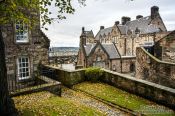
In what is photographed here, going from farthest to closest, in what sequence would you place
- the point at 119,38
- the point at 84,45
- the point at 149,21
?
1. the point at 119,38
2. the point at 149,21
3. the point at 84,45

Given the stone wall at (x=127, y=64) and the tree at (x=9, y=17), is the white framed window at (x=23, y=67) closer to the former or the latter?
the tree at (x=9, y=17)

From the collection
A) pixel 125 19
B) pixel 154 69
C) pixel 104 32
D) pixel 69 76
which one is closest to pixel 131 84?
pixel 154 69

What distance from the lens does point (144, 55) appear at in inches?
732

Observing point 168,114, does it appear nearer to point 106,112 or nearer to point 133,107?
point 133,107

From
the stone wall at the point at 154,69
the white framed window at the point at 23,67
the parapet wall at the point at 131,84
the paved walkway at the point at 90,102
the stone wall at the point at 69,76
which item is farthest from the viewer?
the white framed window at the point at 23,67

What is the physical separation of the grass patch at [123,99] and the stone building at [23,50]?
208 inches

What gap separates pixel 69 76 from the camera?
1599 centimetres

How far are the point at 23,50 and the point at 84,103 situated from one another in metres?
8.56

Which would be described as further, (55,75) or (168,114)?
(55,75)

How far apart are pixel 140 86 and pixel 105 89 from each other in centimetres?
282

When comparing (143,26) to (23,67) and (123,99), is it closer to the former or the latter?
(23,67)

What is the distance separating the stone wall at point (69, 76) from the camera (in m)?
16.0

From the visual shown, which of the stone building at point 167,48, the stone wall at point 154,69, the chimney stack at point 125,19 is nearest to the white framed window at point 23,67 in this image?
the stone wall at point 154,69

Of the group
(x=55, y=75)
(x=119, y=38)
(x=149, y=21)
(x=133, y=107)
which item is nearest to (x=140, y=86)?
(x=133, y=107)
